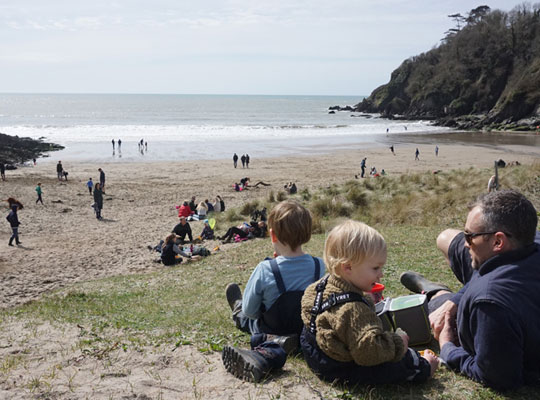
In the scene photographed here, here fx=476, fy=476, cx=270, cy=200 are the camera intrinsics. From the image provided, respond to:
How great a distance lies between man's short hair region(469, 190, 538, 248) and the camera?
10.4 ft

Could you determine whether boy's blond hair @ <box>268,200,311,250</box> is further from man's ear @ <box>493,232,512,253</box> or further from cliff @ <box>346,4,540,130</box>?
cliff @ <box>346,4,540,130</box>

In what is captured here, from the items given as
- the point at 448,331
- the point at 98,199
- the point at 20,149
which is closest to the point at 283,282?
the point at 448,331

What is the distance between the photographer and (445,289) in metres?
5.03

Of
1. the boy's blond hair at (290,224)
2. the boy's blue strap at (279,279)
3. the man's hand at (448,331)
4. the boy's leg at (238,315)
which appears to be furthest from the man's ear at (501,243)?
the boy's leg at (238,315)

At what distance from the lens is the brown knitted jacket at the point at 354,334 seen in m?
A: 3.08

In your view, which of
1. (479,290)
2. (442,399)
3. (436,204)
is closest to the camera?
(479,290)

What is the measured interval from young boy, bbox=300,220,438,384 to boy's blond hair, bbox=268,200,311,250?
2.49 ft

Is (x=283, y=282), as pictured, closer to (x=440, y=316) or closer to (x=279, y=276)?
(x=279, y=276)

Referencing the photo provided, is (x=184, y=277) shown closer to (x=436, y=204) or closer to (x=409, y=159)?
(x=436, y=204)

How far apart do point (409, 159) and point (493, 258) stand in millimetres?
38622

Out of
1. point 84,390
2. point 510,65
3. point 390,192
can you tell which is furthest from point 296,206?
point 510,65

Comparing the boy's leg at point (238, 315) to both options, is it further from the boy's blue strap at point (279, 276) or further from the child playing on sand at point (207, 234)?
the child playing on sand at point (207, 234)

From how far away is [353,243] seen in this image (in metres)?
3.02

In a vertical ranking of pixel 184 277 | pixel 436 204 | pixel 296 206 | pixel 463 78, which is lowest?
pixel 184 277
